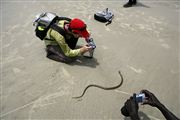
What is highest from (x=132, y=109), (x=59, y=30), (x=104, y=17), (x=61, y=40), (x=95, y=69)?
(x=59, y=30)

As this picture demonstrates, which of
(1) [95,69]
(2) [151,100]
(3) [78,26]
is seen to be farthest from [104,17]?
(2) [151,100]

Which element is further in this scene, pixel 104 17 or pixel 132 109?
pixel 104 17

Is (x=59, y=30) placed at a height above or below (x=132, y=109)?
above

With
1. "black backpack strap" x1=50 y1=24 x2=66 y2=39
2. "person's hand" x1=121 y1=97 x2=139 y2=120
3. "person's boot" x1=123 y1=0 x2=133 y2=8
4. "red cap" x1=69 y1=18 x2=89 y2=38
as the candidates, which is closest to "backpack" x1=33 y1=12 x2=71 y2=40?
"black backpack strap" x1=50 y1=24 x2=66 y2=39

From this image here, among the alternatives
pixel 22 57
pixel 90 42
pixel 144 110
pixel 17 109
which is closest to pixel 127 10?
pixel 90 42

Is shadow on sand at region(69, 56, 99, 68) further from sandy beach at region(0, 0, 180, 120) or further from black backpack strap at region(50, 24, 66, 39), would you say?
black backpack strap at region(50, 24, 66, 39)

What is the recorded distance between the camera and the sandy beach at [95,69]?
2941 mm

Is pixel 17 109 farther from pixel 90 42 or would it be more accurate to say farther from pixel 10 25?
pixel 10 25

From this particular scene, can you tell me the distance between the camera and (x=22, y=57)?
383 centimetres

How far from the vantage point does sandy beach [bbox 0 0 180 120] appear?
294 centimetres

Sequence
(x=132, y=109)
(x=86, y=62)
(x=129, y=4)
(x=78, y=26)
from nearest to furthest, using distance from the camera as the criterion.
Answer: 1. (x=132, y=109)
2. (x=78, y=26)
3. (x=86, y=62)
4. (x=129, y=4)

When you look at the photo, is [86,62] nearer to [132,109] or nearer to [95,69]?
[95,69]

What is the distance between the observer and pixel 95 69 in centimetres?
352

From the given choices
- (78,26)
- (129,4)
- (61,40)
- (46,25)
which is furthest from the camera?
(129,4)
